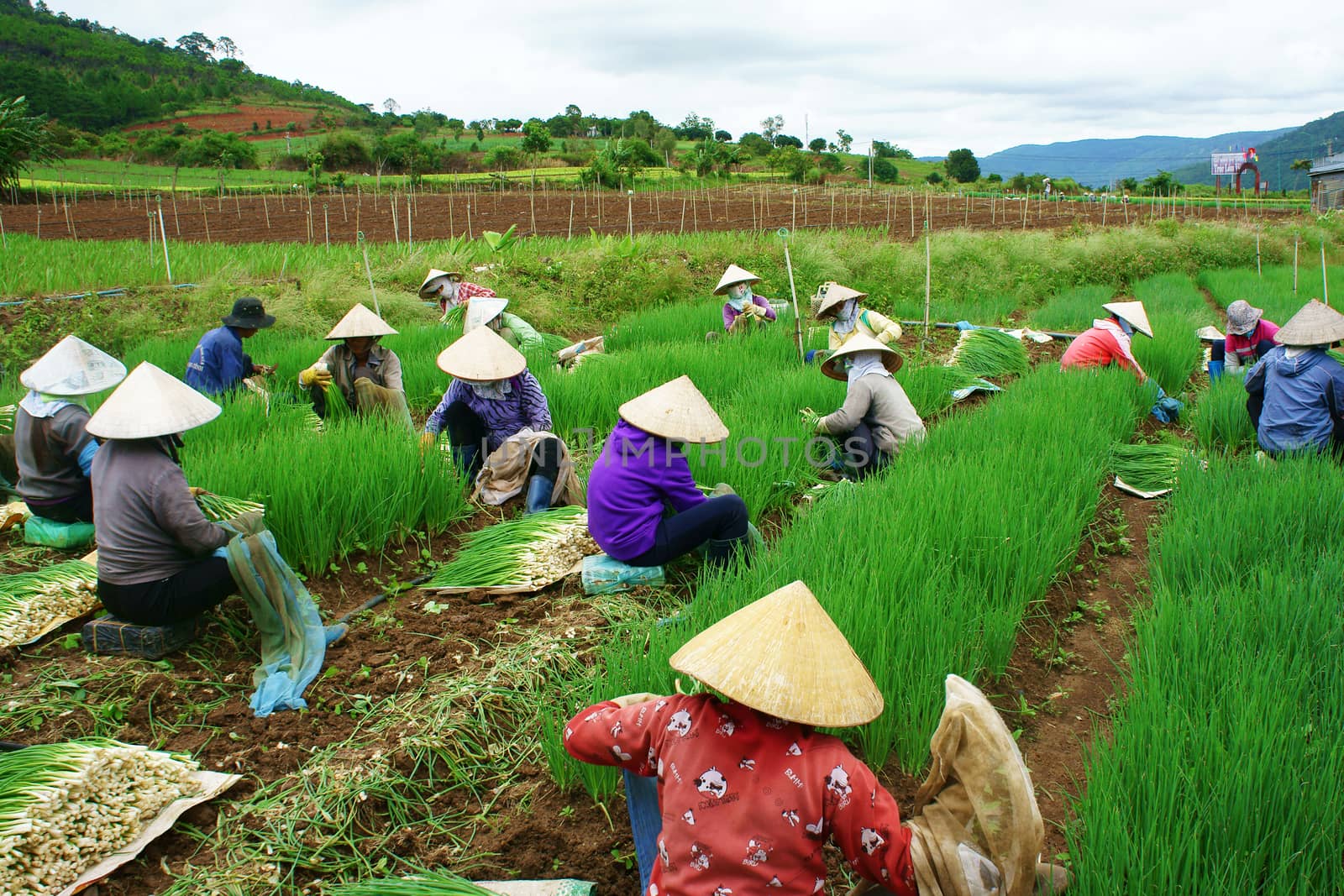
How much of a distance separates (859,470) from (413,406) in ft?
10.7

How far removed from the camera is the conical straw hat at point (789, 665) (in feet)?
4.99

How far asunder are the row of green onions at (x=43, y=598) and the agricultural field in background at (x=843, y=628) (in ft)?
0.34

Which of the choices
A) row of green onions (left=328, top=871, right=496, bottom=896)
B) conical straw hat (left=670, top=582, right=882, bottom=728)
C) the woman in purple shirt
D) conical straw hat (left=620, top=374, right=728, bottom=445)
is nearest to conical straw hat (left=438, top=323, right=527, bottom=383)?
the woman in purple shirt

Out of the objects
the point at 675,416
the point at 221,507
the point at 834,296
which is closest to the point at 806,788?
the point at 675,416

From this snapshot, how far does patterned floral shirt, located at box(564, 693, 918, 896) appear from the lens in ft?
4.98

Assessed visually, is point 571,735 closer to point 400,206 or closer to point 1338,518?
point 1338,518

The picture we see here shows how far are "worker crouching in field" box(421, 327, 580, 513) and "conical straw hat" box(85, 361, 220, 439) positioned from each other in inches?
53.4

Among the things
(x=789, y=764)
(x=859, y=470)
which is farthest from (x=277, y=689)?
(x=859, y=470)

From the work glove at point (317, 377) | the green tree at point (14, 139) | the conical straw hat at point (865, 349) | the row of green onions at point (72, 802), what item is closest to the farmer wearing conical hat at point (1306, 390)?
the conical straw hat at point (865, 349)

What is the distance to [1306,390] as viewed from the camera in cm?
438

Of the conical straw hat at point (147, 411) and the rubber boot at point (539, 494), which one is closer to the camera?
the conical straw hat at point (147, 411)

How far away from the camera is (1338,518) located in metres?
3.27

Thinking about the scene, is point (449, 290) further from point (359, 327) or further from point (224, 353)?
point (224, 353)

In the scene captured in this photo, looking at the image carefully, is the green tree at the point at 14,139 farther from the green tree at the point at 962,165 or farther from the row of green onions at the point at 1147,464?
the green tree at the point at 962,165
